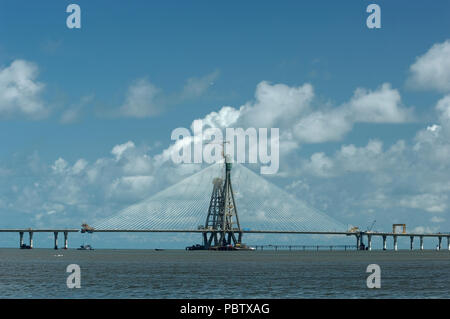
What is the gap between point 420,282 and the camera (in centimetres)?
8862

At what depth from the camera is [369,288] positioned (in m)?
77.4
